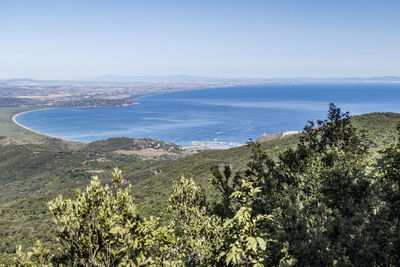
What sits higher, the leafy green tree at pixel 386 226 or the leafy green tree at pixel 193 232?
the leafy green tree at pixel 386 226

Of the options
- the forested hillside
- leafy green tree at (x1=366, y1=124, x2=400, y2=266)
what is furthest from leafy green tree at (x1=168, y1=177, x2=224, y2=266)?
leafy green tree at (x1=366, y1=124, x2=400, y2=266)

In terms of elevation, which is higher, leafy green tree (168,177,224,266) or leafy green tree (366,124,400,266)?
leafy green tree (366,124,400,266)

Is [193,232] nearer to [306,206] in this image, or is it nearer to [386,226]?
[306,206]

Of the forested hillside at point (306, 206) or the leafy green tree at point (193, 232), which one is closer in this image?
the forested hillside at point (306, 206)

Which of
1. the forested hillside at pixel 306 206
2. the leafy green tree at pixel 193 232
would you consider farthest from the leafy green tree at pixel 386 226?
the leafy green tree at pixel 193 232

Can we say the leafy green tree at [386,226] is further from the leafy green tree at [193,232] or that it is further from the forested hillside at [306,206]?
the leafy green tree at [193,232]

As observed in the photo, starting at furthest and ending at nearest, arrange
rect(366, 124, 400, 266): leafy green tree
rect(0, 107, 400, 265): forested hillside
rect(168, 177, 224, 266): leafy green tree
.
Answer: rect(168, 177, 224, 266): leafy green tree < rect(0, 107, 400, 265): forested hillside < rect(366, 124, 400, 266): leafy green tree

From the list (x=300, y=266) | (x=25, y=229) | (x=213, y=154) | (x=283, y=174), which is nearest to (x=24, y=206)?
(x=25, y=229)

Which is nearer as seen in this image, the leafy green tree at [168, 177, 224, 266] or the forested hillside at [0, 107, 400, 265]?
the forested hillside at [0, 107, 400, 265]

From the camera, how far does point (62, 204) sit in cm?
819

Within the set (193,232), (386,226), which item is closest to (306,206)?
(386,226)

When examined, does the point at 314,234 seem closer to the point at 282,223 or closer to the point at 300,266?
the point at 300,266

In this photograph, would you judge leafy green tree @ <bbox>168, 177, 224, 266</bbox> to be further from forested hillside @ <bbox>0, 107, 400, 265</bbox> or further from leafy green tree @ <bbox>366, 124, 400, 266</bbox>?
leafy green tree @ <bbox>366, 124, 400, 266</bbox>

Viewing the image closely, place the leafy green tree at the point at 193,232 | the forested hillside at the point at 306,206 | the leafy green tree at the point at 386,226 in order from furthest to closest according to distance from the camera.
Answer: the leafy green tree at the point at 193,232, the forested hillside at the point at 306,206, the leafy green tree at the point at 386,226
